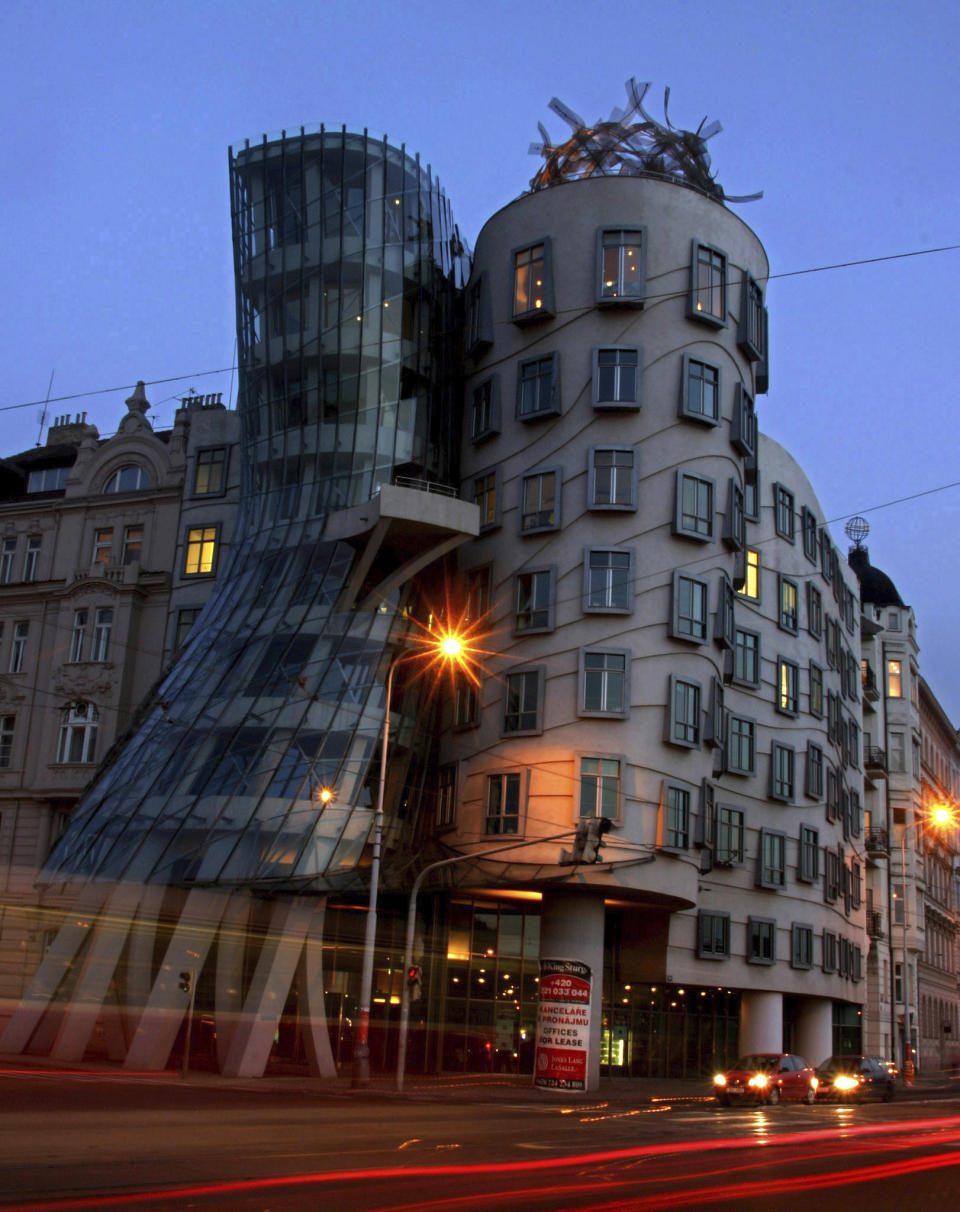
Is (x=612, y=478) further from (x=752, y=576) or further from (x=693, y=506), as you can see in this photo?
(x=752, y=576)

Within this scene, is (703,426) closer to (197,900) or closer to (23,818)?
(197,900)

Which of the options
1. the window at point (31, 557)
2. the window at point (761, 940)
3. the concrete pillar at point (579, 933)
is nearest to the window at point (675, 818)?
the concrete pillar at point (579, 933)

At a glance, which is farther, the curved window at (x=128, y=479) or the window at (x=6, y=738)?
the curved window at (x=128, y=479)

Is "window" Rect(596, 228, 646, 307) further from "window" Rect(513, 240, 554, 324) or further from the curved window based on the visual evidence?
the curved window

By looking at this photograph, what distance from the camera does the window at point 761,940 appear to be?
5272 cm

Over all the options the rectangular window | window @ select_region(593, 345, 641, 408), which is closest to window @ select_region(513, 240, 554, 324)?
window @ select_region(593, 345, 641, 408)

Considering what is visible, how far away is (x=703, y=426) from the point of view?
1902 inches

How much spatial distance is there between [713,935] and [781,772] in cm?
882

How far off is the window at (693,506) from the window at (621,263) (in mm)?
6468

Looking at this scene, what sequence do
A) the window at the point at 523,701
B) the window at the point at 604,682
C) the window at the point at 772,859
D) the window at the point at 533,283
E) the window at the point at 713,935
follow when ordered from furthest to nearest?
the window at the point at 772,859
the window at the point at 713,935
the window at the point at 533,283
the window at the point at 523,701
the window at the point at 604,682

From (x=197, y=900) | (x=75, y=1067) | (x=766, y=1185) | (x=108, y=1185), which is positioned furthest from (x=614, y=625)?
(x=108, y=1185)

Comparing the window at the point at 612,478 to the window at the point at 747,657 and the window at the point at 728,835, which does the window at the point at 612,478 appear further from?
the window at the point at 728,835

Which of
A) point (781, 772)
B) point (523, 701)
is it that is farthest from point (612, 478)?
point (781, 772)

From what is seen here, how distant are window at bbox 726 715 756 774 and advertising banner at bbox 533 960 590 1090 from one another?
44.5ft
